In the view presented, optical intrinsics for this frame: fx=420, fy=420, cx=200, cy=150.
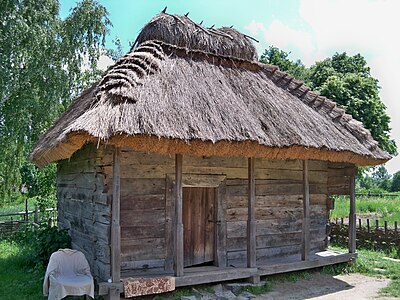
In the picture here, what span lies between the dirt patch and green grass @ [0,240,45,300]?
3969 mm

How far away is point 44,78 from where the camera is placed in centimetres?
1347

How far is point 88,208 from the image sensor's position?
795cm

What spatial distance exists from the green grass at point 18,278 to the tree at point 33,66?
3.96m

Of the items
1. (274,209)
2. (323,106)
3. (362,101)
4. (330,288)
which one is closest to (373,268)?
(330,288)

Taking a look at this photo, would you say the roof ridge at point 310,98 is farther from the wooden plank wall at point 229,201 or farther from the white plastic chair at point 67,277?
the white plastic chair at point 67,277

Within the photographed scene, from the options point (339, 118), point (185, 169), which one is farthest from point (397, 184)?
point (185, 169)

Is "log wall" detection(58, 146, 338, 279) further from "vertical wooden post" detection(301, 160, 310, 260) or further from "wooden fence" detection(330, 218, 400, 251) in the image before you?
"wooden fence" detection(330, 218, 400, 251)

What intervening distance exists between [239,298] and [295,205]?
294cm

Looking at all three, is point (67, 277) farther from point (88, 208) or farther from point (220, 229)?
point (220, 229)

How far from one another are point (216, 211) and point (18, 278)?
13.5 ft

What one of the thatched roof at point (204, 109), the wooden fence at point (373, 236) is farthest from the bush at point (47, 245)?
the wooden fence at point (373, 236)

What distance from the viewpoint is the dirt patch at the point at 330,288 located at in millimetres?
7438

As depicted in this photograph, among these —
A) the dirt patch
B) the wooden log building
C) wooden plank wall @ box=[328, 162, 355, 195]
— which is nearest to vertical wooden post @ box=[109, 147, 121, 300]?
the wooden log building

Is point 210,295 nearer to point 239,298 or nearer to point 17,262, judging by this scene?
point 239,298
